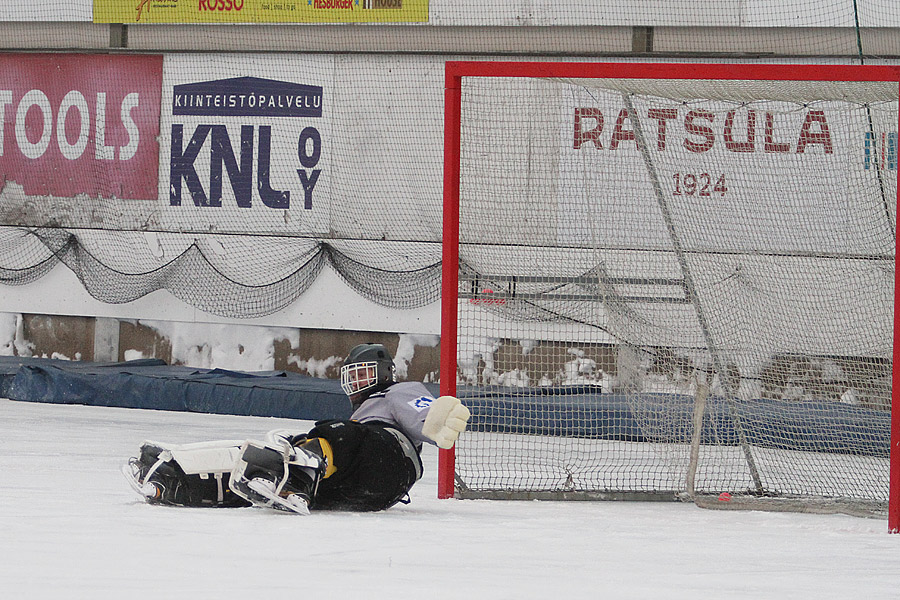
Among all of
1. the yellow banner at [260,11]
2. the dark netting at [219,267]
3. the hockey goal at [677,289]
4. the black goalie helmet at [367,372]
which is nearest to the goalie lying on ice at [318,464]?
the black goalie helmet at [367,372]

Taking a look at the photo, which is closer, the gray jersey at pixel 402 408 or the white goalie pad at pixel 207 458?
the white goalie pad at pixel 207 458

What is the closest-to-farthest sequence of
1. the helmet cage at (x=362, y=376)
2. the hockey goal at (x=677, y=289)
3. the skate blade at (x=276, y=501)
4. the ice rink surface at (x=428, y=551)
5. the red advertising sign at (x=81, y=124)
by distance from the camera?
the ice rink surface at (x=428, y=551)
the skate blade at (x=276, y=501)
the helmet cage at (x=362, y=376)
the hockey goal at (x=677, y=289)
the red advertising sign at (x=81, y=124)

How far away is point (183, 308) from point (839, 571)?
647 centimetres

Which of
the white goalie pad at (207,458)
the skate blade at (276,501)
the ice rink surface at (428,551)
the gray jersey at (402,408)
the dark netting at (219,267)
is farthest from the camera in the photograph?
the dark netting at (219,267)

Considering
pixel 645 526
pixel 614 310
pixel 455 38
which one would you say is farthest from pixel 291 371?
pixel 645 526

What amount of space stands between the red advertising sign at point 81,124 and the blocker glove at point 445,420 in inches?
234

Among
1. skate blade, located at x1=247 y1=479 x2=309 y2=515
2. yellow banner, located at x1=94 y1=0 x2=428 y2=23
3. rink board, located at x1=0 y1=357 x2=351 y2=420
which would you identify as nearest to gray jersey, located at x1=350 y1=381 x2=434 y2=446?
skate blade, located at x1=247 y1=479 x2=309 y2=515

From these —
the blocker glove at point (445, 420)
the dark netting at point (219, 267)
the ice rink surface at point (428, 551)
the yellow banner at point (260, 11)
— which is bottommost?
the ice rink surface at point (428, 551)

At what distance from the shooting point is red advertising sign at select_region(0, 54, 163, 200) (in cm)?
866

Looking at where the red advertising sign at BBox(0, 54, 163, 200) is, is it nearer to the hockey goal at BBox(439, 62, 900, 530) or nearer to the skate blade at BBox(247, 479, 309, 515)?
the hockey goal at BBox(439, 62, 900, 530)

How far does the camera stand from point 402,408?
11.0 ft

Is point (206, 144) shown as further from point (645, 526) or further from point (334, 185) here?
point (645, 526)

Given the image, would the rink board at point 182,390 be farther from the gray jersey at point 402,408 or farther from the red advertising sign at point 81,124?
the gray jersey at point 402,408

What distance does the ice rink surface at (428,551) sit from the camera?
2221mm
